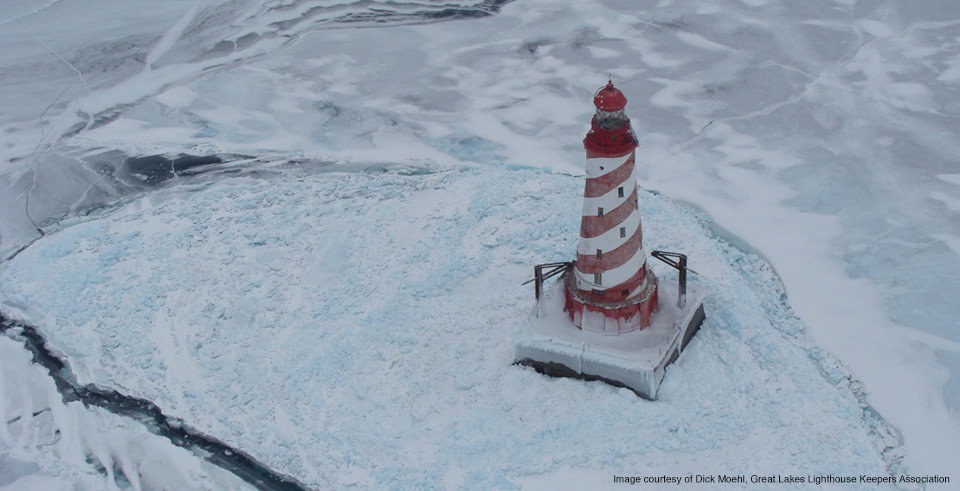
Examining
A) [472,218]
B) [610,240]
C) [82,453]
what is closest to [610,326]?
[610,240]

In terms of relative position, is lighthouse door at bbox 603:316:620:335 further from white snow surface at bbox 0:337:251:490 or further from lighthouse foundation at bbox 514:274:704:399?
white snow surface at bbox 0:337:251:490

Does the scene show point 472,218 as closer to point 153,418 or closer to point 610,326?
point 610,326

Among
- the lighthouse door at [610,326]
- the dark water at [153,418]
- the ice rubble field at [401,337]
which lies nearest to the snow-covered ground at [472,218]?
the ice rubble field at [401,337]

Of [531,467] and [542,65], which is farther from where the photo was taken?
A: [542,65]

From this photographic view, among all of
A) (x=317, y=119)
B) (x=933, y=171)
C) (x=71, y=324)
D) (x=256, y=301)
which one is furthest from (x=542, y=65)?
(x=71, y=324)

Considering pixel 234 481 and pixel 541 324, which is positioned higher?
pixel 541 324

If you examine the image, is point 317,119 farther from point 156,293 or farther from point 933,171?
point 933,171

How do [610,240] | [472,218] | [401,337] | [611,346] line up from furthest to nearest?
[472,218]
[401,337]
[611,346]
[610,240]
